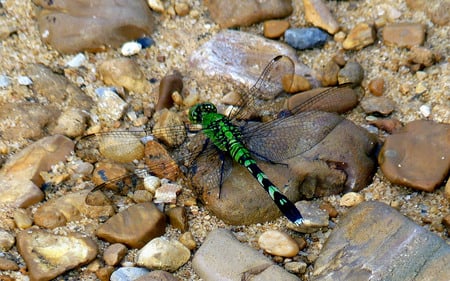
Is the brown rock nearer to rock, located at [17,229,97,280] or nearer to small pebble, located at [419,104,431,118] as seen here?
rock, located at [17,229,97,280]

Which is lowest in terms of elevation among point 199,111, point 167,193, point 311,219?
point 167,193

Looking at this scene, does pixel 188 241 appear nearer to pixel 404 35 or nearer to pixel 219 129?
pixel 219 129

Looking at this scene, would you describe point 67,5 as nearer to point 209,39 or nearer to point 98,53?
point 98,53

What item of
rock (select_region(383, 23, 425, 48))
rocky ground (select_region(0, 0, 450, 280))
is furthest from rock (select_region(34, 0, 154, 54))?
rock (select_region(383, 23, 425, 48))

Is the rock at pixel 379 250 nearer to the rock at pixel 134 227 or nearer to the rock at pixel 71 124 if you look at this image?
the rock at pixel 134 227

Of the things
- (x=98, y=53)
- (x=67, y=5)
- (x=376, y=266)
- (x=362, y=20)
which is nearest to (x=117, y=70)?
(x=98, y=53)

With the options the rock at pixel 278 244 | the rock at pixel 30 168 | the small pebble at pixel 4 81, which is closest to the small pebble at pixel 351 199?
the rock at pixel 278 244

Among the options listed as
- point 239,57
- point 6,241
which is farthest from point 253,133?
point 6,241
